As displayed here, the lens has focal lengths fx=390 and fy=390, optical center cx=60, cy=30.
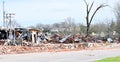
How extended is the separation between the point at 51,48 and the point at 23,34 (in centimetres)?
2034

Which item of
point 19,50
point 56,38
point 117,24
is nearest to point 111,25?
point 117,24

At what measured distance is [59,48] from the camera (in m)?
44.3

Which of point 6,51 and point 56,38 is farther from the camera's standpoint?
point 56,38

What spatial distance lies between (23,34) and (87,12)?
19.4 metres

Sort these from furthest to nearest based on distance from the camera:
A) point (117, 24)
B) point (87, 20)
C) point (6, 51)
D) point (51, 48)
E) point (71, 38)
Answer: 1. point (117, 24)
2. point (87, 20)
3. point (71, 38)
4. point (51, 48)
5. point (6, 51)

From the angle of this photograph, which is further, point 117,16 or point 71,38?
point 117,16

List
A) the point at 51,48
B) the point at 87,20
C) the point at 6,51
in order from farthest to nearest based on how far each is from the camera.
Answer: the point at 87,20 → the point at 51,48 → the point at 6,51

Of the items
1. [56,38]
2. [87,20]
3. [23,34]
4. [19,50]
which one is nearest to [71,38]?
[56,38]

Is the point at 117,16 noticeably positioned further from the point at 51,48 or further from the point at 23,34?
the point at 51,48

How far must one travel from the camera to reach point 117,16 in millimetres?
107812

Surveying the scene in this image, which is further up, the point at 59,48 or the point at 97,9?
the point at 97,9

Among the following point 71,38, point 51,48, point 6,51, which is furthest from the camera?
point 71,38

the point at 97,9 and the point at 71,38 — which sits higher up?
the point at 97,9

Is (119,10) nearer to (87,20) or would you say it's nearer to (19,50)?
(87,20)
